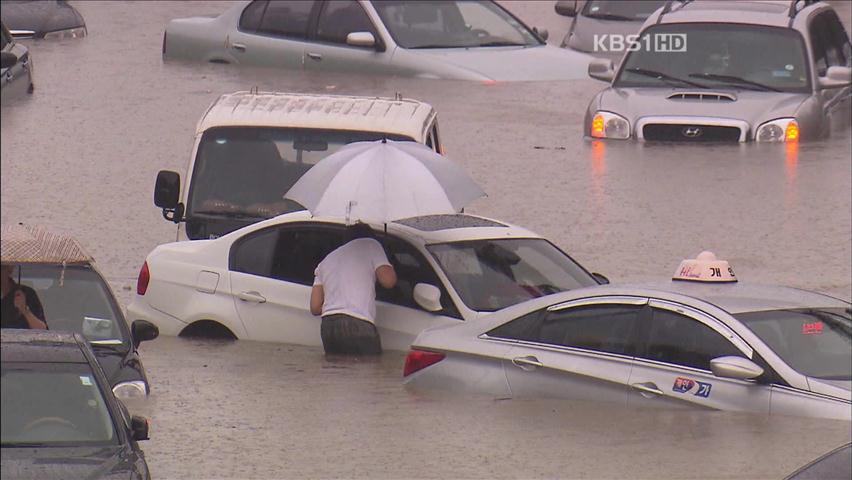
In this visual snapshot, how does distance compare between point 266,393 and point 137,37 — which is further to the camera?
point 137,37

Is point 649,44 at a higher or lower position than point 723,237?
higher

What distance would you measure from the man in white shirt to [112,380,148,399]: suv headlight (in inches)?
88.1

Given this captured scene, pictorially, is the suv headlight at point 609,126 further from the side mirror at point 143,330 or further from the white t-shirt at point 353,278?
the side mirror at point 143,330

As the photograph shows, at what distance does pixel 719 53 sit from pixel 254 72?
6710mm

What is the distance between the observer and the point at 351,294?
14.0 m

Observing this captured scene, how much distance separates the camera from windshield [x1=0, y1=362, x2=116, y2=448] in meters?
8.27

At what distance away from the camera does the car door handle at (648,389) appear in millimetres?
11742

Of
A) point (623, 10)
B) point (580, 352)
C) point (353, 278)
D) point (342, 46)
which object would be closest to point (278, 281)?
point (353, 278)

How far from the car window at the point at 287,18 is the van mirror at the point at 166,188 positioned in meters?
10.9

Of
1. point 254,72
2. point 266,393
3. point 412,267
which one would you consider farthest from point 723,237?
point 254,72

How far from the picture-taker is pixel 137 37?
3212cm

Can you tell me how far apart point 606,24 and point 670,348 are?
17342 millimetres

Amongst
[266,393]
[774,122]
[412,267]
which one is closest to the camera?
[266,393]

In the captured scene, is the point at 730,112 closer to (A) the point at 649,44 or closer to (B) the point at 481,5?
(A) the point at 649,44
